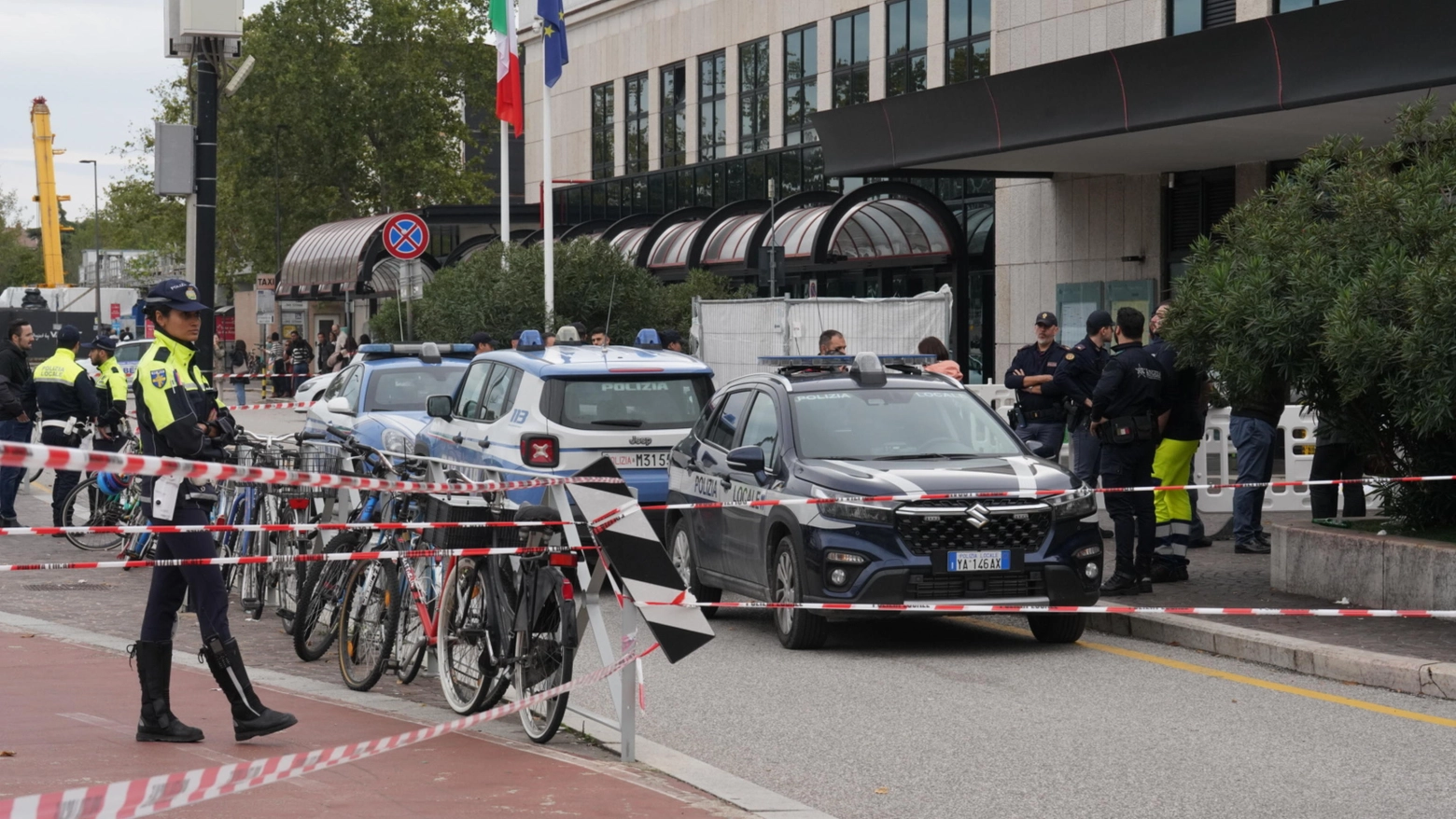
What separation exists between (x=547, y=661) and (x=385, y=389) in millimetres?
10558

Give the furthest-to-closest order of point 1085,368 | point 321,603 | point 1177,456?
1. point 1085,368
2. point 1177,456
3. point 321,603

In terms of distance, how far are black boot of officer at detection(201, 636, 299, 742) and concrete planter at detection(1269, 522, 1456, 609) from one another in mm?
6711

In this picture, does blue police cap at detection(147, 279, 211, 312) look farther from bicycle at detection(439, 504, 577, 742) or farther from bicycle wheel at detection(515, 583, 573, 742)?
bicycle wheel at detection(515, 583, 573, 742)

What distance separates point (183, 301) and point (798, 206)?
3002 cm

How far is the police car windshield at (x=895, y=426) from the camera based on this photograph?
433 inches

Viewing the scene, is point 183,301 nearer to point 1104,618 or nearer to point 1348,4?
point 1104,618

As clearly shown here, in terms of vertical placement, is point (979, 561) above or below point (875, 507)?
below

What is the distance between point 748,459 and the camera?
35.7 feet

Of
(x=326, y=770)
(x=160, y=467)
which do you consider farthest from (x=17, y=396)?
(x=160, y=467)

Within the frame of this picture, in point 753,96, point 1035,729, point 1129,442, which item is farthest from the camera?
point 753,96

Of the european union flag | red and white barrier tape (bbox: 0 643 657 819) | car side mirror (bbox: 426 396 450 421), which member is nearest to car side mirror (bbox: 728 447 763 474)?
car side mirror (bbox: 426 396 450 421)

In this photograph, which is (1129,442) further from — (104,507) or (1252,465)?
(104,507)

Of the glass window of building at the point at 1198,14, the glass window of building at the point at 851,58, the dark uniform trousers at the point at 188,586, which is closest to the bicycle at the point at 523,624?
the dark uniform trousers at the point at 188,586

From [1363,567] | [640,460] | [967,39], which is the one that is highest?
[967,39]
